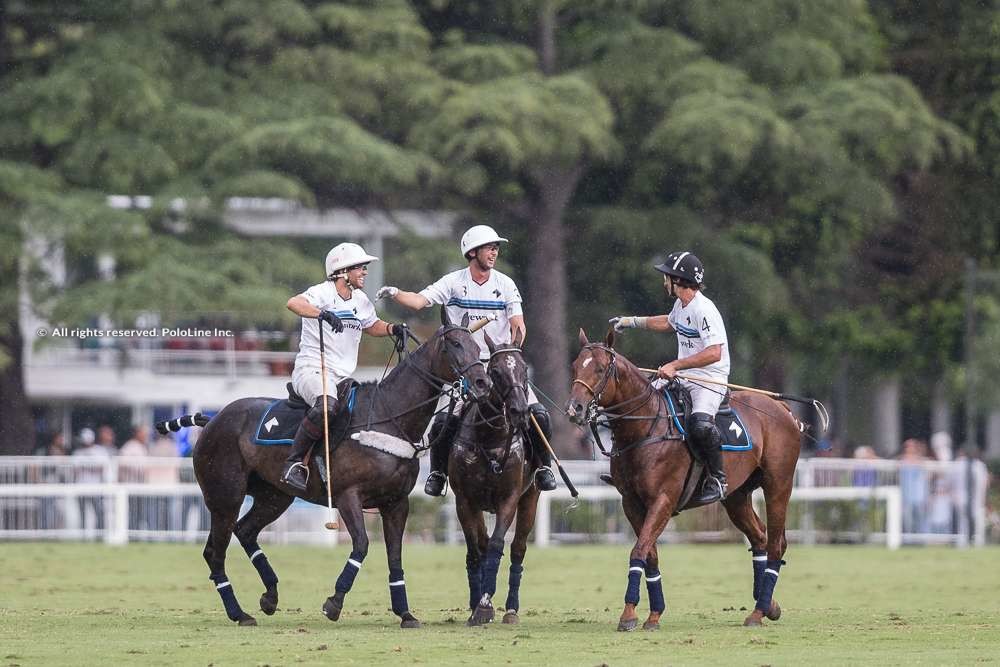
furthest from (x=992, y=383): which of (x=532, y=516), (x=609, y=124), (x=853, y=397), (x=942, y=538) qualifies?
(x=532, y=516)

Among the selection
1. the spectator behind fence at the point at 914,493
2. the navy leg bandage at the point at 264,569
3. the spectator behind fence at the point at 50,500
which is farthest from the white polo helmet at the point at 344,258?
the spectator behind fence at the point at 914,493

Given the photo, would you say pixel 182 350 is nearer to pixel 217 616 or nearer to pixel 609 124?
pixel 609 124

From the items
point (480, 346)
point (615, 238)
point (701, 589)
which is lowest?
point (701, 589)

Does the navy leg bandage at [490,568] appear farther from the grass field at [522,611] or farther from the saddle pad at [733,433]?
the saddle pad at [733,433]

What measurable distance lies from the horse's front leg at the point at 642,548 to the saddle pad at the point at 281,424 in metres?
2.49

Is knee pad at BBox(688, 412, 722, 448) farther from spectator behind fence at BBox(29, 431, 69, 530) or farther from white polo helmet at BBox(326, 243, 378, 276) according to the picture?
spectator behind fence at BBox(29, 431, 69, 530)

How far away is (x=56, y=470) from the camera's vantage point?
25031 mm

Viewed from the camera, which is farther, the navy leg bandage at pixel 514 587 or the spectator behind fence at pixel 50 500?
the spectator behind fence at pixel 50 500

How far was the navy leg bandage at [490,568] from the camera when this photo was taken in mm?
12914

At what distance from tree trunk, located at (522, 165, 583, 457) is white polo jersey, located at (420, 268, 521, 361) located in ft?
54.1

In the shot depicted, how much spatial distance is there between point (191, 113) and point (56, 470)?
5.76 meters

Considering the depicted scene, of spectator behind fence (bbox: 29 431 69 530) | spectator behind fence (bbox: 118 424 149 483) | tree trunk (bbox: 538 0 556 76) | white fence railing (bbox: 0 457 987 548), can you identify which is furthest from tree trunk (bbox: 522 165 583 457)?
spectator behind fence (bbox: 29 431 69 530)

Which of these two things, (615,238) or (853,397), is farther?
(853,397)

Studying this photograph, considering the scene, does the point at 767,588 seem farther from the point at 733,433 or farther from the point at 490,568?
the point at 490,568
